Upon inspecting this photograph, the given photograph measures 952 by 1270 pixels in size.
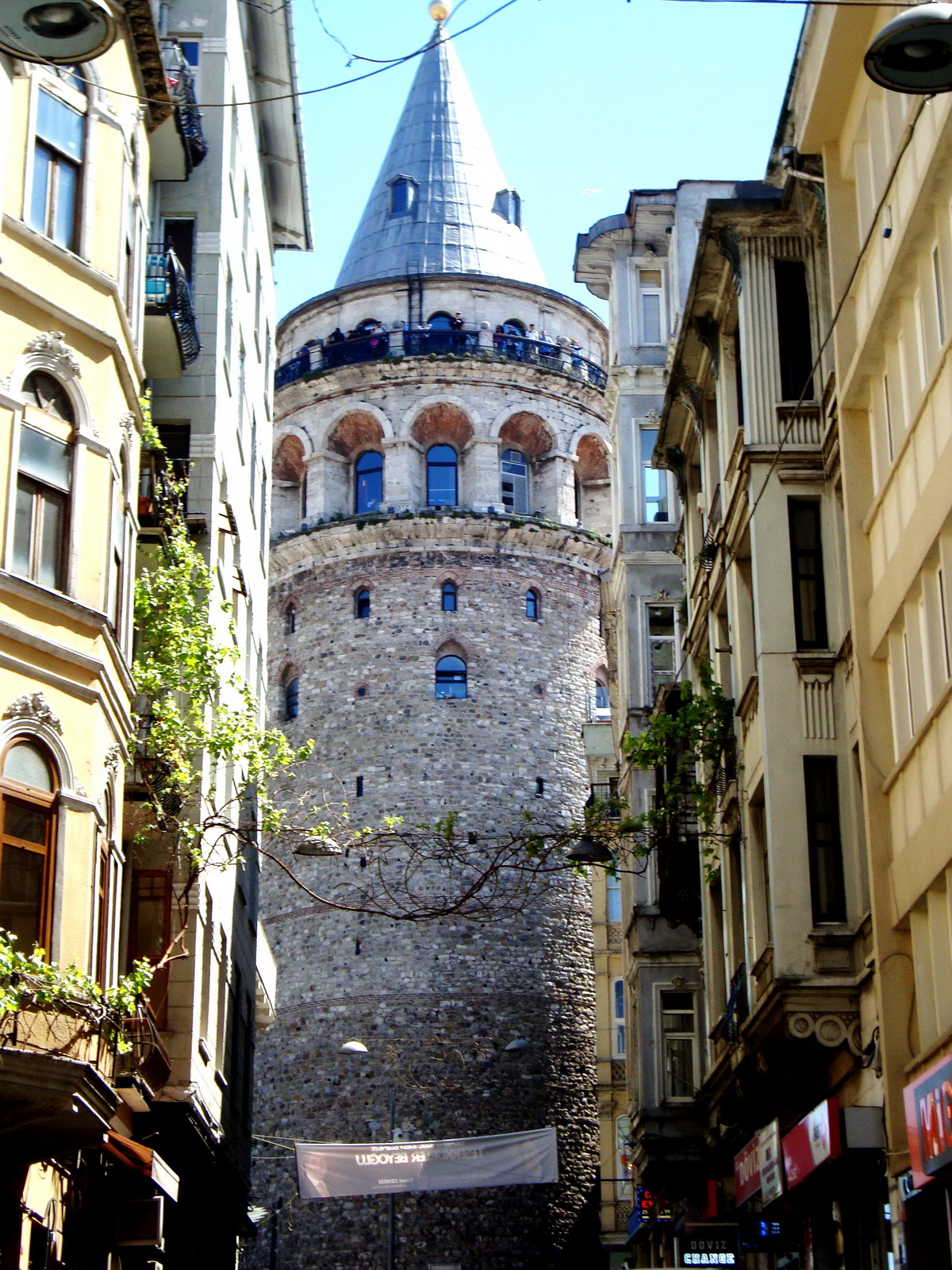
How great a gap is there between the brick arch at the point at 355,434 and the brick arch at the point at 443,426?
1.05m

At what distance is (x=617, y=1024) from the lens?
47.3 meters

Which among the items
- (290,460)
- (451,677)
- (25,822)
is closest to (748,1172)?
(25,822)

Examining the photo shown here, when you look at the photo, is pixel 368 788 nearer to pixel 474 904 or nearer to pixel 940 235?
pixel 474 904

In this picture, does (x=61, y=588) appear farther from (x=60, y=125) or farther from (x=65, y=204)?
(x=60, y=125)

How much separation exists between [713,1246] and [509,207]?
40577 mm

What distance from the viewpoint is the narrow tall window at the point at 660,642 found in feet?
116

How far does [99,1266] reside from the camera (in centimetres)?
2131

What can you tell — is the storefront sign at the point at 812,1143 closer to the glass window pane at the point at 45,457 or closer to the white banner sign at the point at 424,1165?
the glass window pane at the point at 45,457

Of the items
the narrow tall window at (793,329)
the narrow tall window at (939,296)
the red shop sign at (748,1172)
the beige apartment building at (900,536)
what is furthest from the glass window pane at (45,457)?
the red shop sign at (748,1172)

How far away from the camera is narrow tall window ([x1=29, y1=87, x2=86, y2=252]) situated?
18609 mm

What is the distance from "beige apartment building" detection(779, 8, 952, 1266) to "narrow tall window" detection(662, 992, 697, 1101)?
13.6m

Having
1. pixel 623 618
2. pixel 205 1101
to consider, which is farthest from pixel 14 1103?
pixel 623 618

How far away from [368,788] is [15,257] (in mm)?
33391

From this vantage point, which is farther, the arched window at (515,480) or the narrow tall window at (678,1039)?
the arched window at (515,480)
